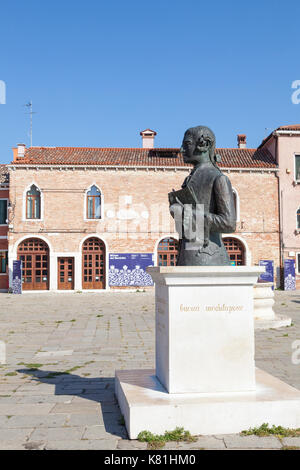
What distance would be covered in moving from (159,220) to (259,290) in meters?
14.6

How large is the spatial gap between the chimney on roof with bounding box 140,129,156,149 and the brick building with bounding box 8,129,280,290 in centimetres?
418

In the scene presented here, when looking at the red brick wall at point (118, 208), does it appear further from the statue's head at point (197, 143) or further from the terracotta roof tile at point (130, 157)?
the statue's head at point (197, 143)

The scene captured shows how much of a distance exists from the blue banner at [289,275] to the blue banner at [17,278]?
604 inches

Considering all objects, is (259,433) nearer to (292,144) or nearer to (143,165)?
(143,165)

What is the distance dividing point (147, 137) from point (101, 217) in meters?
7.80

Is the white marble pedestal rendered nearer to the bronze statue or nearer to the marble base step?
the marble base step

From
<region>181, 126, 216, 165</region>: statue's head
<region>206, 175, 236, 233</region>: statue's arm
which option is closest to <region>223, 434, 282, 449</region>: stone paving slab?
<region>206, 175, 236, 233</region>: statue's arm

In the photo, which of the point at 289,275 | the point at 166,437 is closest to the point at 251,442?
the point at 166,437

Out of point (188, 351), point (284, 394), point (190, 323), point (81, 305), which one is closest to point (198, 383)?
point (188, 351)

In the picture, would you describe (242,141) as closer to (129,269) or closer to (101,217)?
(101,217)

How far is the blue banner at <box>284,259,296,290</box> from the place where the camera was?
968 inches

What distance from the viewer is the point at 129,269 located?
24641mm
